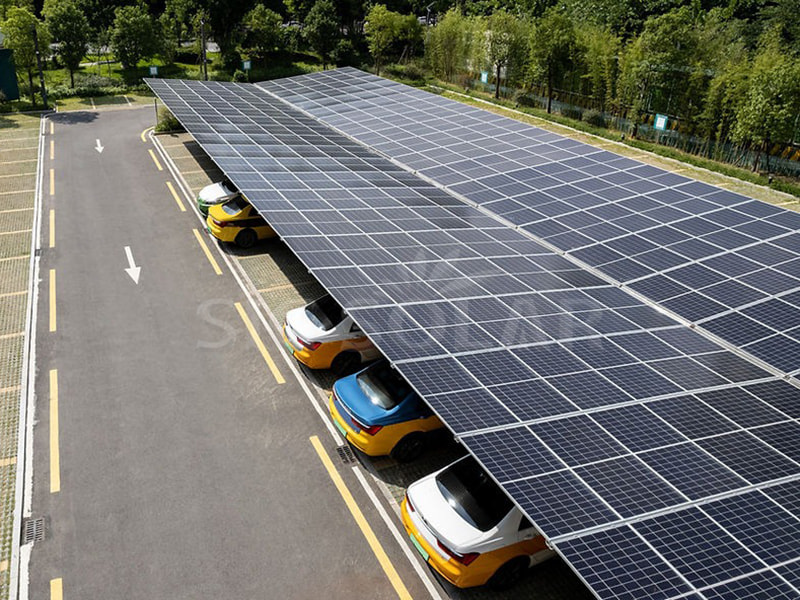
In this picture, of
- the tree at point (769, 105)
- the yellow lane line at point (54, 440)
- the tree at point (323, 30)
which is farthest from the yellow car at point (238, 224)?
the tree at point (323, 30)

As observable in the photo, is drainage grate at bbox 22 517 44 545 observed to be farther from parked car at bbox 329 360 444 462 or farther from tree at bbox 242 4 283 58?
tree at bbox 242 4 283 58

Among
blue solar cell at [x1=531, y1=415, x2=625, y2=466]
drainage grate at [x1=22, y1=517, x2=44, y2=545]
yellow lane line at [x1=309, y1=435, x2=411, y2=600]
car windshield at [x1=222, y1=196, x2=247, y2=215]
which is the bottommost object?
yellow lane line at [x1=309, y1=435, x2=411, y2=600]

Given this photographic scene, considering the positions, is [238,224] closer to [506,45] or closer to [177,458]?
[177,458]

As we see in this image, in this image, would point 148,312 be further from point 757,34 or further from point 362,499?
point 757,34

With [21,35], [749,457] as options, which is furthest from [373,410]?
[21,35]

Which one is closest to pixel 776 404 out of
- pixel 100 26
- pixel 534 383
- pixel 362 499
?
pixel 534 383

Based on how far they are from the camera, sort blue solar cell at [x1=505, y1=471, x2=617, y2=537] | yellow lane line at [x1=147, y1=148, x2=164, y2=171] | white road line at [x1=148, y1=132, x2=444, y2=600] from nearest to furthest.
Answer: blue solar cell at [x1=505, y1=471, x2=617, y2=537], white road line at [x1=148, y1=132, x2=444, y2=600], yellow lane line at [x1=147, y1=148, x2=164, y2=171]

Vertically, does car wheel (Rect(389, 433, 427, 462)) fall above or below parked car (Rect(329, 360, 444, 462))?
below

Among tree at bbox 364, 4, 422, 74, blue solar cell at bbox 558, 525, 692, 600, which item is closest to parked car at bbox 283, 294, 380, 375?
blue solar cell at bbox 558, 525, 692, 600
